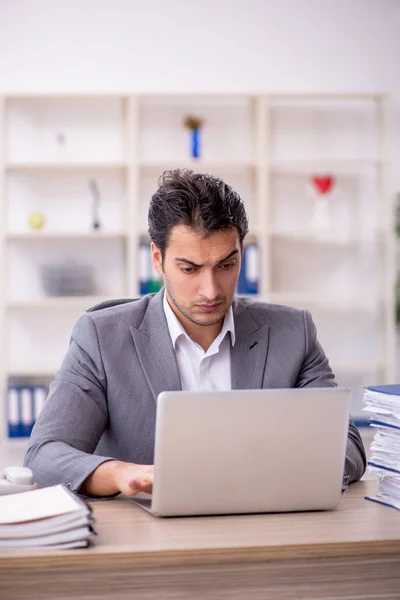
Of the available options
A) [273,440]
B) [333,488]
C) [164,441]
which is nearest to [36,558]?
[164,441]

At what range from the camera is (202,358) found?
211 centimetres

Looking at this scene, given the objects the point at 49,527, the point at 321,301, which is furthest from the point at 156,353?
the point at 321,301

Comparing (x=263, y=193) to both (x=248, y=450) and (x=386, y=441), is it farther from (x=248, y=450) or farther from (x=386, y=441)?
(x=248, y=450)

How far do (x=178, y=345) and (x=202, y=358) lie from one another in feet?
0.23

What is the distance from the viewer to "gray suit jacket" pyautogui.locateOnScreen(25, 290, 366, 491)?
1862 millimetres

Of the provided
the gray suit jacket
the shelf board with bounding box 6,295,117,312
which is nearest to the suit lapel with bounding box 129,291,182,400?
the gray suit jacket

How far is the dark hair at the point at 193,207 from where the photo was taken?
1.96 meters

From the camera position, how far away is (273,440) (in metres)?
1.45

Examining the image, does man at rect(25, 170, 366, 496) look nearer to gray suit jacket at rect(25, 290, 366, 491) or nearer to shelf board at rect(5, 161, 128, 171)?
gray suit jacket at rect(25, 290, 366, 491)

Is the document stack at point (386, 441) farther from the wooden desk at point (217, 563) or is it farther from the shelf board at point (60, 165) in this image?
the shelf board at point (60, 165)

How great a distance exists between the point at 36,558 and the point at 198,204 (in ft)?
3.11

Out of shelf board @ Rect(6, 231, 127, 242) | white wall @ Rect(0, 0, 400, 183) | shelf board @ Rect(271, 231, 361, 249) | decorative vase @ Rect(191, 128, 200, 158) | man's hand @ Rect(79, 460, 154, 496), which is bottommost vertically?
man's hand @ Rect(79, 460, 154, 496)

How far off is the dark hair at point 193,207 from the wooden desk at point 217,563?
74 centimetres

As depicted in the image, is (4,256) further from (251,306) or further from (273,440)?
(273,440)
